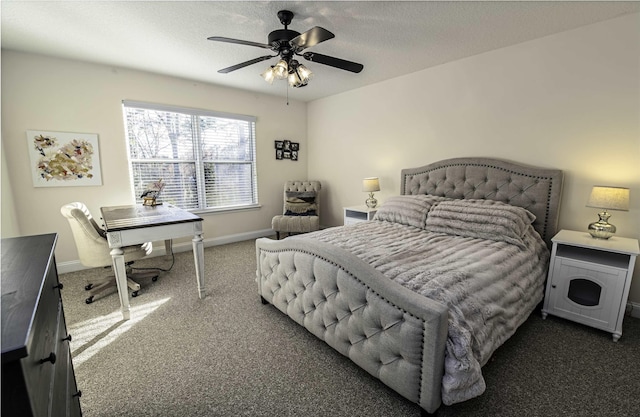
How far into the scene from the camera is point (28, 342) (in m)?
0.56

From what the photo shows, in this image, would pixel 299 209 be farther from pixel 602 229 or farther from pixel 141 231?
pixel 602 229

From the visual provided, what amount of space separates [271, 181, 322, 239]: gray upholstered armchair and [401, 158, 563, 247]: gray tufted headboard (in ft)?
5.76

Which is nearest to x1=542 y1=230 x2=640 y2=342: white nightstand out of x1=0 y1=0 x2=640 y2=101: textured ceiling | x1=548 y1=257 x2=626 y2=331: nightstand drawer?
x1=548 y1=257 x2=626 y2=331: nightstand drawer

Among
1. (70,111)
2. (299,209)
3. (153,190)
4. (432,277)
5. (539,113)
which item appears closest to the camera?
(432,277)

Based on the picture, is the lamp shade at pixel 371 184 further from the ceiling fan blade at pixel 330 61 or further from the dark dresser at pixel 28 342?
the dark dresser at pixel 28 342

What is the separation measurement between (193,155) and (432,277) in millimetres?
3947

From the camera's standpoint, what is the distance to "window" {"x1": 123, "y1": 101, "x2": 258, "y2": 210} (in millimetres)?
3873

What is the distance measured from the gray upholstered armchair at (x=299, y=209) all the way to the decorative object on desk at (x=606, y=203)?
10.9 ft

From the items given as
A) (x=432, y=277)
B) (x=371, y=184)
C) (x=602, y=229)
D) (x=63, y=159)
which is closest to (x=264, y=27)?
(x=371, y=184)

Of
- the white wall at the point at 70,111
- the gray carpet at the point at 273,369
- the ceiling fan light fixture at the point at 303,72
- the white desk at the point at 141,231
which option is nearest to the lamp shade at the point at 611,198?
the gray carpet at the point at 273,369

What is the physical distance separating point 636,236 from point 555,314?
38.6 inches

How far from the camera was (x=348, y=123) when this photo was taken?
4707 millimetres

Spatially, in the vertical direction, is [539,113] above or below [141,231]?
above

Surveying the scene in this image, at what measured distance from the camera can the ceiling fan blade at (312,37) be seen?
75.0 inches
